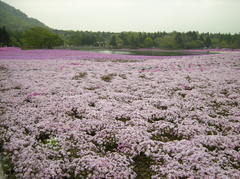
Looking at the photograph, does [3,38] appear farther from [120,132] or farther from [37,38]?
[120,132]

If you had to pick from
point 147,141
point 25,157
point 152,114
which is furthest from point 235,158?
point 25,157

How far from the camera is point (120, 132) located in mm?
9805

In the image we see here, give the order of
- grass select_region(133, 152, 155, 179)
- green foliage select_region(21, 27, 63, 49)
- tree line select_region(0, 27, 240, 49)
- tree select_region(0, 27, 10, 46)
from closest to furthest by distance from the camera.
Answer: grass select_region(133, 152, 155, 179)
green foliage select_region(21, 27, 63, 49)
tree line select_region(0, 27, 240, 49)
tree select_region(0, 27, 10, 46)

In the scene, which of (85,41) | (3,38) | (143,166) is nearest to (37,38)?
(3,38)

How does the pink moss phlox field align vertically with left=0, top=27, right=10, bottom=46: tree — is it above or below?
below

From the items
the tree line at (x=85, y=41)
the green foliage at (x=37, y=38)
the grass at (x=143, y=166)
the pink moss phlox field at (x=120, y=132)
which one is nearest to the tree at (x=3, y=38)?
the tree line at (x=85, y=41)

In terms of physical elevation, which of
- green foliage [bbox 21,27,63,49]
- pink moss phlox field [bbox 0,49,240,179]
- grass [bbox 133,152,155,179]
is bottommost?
grass [bbox 133,152,155,179]

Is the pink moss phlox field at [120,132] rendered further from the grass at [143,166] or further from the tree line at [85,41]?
the tree line at [85,41]

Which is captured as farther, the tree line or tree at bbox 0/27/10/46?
tree at bbox 0/27/10/46

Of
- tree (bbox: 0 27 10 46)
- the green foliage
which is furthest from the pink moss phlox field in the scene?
tree (bbox: 0 27 10 46)

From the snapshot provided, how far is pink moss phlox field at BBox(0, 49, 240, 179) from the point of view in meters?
7.21

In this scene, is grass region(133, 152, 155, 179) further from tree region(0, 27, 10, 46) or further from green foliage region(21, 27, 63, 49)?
tree region(0, 27, 10, 46)

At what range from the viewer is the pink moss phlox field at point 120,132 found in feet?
23.6

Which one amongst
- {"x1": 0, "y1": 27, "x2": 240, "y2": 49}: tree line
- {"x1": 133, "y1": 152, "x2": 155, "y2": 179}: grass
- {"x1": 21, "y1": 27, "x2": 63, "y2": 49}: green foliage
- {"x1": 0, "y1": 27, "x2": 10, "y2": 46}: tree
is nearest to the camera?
{"x1": 133, "y1": 152, "x2": 155, "y2": 179}: grass
